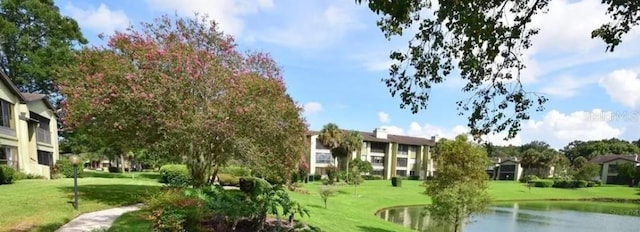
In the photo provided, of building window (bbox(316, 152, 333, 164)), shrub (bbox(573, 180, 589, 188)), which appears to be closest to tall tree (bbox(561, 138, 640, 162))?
shrub (bbox(573, 180, 589, 188))

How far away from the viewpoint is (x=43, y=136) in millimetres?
32094

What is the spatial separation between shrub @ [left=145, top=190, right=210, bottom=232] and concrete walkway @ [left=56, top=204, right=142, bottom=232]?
1.85m

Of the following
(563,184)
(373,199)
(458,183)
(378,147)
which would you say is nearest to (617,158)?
(563,184)

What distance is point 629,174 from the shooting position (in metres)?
78.2

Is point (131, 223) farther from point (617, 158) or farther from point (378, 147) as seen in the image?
point (617, 158)

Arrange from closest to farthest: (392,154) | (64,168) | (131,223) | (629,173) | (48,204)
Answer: (131,223) < (48,204) < (64,168) < (629,173) < (392,154)

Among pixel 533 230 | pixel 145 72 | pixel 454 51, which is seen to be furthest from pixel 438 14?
pixel 533 230

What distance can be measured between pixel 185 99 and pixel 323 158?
5593 cm

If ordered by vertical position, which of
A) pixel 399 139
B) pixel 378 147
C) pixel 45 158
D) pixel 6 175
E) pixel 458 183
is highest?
pixel 458 183

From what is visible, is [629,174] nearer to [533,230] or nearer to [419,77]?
[533,230]

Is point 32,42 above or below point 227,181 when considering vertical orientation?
above

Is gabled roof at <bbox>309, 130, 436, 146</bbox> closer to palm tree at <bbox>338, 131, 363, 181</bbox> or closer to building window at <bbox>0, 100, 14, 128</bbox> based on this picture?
palm tree at <bbox>338, 131, 363, 181</bbox>

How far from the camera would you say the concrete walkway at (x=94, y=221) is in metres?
11.1

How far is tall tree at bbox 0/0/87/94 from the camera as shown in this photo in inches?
1414
